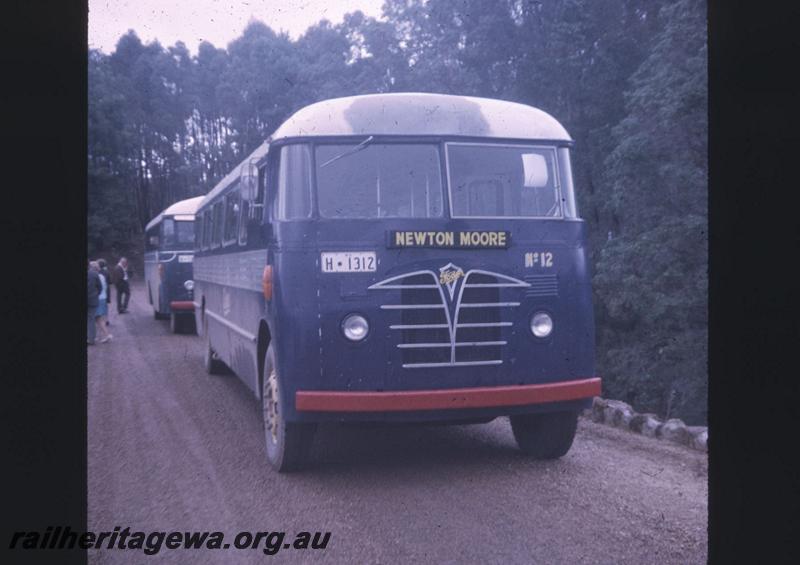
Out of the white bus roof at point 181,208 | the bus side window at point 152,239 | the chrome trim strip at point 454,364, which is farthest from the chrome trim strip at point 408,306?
the bus side window at point 152,239

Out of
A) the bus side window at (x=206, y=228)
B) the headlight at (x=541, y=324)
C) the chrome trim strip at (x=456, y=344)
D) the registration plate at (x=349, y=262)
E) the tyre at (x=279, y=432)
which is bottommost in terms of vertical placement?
the tyre at (x=279, y=432)

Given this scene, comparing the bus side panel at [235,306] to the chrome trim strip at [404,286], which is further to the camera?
the bus side panel at [235,306]

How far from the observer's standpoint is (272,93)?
65.7 ft

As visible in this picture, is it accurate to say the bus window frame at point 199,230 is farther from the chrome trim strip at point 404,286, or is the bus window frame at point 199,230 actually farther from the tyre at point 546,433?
the chrome trim strip at point 404,286

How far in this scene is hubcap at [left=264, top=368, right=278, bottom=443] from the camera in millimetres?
6328

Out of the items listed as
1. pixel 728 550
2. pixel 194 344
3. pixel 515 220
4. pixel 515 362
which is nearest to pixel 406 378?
pixel 515 362

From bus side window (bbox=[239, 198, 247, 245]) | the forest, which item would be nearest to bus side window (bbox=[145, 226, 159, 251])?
the forest

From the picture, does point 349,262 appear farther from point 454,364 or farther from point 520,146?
point 520,146

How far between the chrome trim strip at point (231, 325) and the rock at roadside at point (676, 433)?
3882 millimetres

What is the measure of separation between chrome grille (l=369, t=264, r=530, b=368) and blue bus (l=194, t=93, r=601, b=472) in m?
0.01

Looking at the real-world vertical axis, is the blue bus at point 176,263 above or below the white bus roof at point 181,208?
below

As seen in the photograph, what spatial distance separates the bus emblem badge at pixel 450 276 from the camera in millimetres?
5840
